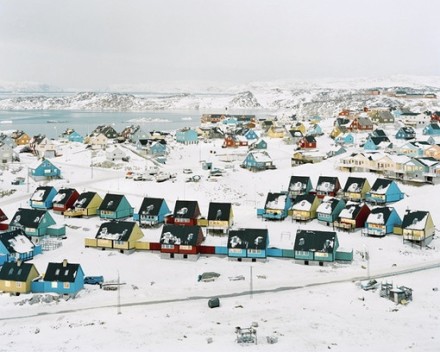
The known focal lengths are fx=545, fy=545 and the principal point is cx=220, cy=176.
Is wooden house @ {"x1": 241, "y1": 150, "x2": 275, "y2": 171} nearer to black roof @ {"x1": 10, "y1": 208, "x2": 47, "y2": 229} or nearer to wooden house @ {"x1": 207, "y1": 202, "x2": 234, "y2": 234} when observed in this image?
wooden house @ {"x1": 207, "y1": 202, "x2": 234, "y2": 234}

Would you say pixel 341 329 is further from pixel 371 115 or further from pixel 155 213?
pixel 371 115

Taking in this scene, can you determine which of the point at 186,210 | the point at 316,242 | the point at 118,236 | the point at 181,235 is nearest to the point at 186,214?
the point at 186,210

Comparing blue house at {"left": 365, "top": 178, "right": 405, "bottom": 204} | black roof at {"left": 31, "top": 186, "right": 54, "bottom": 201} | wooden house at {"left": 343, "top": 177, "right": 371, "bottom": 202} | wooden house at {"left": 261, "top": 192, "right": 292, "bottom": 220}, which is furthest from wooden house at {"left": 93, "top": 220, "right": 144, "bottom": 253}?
blue house at {"left": 365, "top": 178, "right": 405, "bottom": 204}

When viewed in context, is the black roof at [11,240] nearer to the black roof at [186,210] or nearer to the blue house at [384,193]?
the black roof at [186,210]

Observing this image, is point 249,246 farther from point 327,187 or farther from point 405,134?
point 405,134

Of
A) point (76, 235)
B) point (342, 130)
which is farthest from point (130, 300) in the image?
point (342, 130)

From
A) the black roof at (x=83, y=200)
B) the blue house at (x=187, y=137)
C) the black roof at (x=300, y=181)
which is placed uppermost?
the black roof at (x=300, y=181)

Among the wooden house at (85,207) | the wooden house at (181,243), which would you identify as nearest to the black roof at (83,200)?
the wooden house at (85,207)

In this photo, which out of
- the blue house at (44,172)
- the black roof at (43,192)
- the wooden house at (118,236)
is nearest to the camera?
the wooden house at (118,236)
